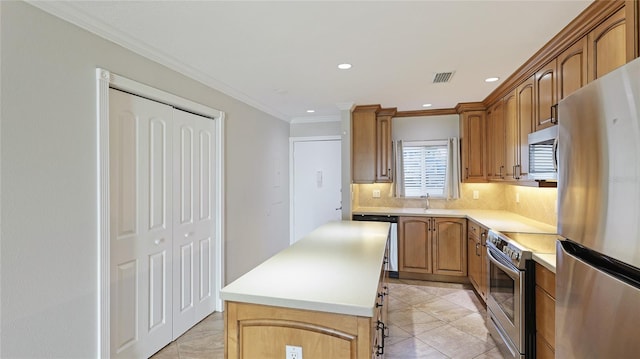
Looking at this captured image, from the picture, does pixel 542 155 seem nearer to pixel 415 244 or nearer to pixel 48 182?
pixel 415 244

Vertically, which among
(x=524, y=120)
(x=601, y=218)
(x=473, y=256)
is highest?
(x=524, y=120)

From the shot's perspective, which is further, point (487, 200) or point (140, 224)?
point (487, 200)

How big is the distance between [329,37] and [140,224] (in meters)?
1.98

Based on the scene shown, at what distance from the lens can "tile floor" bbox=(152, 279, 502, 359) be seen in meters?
2.56

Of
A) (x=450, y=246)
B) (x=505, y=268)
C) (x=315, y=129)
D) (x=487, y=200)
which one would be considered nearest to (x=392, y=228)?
(x=450, y=246)

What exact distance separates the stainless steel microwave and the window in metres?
2.41

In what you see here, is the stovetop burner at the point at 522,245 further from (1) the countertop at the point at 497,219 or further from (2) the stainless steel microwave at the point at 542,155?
(2) the stainless steel microwave at the point at 542,155

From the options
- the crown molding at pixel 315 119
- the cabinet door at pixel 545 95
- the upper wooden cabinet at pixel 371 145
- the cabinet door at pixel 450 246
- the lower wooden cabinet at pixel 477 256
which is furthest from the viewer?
the crown molding at pixel 315 119

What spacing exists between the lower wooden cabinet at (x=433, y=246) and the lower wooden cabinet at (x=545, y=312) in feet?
6.62

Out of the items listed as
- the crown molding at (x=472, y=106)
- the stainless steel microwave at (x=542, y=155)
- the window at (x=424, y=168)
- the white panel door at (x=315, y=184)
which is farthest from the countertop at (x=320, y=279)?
the crown molding at (x=472, y=106)

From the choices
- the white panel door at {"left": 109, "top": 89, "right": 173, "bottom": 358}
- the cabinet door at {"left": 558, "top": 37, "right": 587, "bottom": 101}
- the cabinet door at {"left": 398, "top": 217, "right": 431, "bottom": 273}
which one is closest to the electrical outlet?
the white panel door at {"left": 109, "top": 89, "right": 173, "bottom": 358}

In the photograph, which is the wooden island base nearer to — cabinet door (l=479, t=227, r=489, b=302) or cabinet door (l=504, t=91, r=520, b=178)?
cabinet door (l=479, t=227, r=489, b=302)

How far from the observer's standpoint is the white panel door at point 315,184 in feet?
16.6

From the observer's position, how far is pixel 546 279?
1.96m
